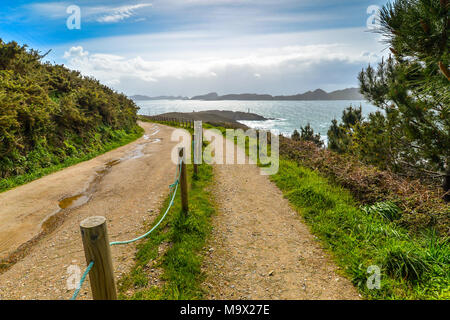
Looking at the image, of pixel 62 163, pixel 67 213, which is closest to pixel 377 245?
pixel 67 213

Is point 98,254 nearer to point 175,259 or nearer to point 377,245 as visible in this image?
point 175,259

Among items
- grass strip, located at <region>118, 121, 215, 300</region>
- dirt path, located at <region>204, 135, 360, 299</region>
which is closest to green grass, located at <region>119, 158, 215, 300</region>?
grass strip, located at <region>118, 121, 215, 300</region>

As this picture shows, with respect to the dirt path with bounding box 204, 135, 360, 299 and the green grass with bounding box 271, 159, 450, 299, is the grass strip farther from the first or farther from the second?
the green grass with bounding box 271, 159, 450, 299

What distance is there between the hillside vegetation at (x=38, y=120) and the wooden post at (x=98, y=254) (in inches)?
357

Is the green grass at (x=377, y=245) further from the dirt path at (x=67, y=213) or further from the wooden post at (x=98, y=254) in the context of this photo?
the dirt path at (x=67, y=213)

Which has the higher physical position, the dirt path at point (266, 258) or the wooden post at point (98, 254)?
the wooden post at point (98, 254)

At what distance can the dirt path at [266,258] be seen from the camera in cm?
364

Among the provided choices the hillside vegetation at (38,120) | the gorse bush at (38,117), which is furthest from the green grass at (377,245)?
the gorse bush at (38,117)

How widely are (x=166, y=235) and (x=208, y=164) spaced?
6.65m

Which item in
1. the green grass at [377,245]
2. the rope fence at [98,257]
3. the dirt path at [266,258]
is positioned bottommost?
the dirt path at [266,258]

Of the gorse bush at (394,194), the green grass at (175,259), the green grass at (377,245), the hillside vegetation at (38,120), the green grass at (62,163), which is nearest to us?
the green grass at (377,245)

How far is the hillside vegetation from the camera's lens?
9.21 m

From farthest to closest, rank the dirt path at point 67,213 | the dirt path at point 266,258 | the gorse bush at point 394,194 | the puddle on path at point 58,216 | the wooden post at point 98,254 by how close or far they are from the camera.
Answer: the gorse bush at point 394,194 → the puddle on path at point 58,216 → the dirt path at point 67,213 → the dirt path at point 266,258 → the wooden post at point 98,254

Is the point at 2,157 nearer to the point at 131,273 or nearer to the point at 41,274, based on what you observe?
the point at 41,274
